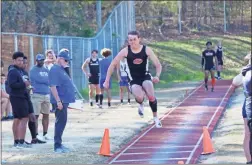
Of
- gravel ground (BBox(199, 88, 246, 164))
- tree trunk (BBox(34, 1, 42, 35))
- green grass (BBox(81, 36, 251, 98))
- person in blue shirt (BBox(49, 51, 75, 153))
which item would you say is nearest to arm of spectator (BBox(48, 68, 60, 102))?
person in blue shirt (BBox(49, 51, 75, 153))

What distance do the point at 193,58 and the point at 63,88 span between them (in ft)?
117

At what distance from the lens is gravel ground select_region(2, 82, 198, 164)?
46.4ft

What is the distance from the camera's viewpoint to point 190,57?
50250mm

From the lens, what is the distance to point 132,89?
14.6 meters

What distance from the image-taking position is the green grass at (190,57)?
150ft

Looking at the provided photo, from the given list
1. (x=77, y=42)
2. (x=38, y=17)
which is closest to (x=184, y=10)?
(x=38, y=17)

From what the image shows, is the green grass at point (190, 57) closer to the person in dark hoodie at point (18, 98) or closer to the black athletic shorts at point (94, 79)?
the black athletic shorts at point (94, 79)

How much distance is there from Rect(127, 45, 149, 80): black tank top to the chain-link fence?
9.76 meters

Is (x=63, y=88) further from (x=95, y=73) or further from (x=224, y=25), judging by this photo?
(x=224, y=25)

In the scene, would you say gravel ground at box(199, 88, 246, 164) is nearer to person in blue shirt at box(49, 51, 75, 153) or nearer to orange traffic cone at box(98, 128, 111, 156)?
orange traffic cone at box(98, 128, 111, 156)

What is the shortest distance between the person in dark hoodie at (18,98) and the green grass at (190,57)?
26.1 meters

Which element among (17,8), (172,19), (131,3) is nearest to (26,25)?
(17,8)

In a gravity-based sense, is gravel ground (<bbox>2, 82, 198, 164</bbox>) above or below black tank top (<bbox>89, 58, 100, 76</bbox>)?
below

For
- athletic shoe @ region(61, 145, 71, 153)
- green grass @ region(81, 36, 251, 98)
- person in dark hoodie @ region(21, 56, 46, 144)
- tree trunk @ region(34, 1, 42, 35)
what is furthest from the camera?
green grass @ region(81, 36, 251, 98)
